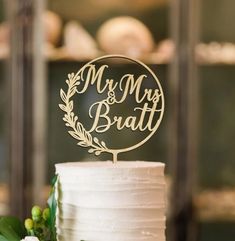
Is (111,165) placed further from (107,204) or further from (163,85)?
(163,85)

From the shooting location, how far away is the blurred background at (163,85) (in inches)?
127

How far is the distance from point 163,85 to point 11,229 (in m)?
2.16

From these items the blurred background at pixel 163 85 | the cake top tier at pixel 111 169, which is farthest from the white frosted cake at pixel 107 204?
the blurred background at pixel 163 85

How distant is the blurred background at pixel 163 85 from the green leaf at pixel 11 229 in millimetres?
2005

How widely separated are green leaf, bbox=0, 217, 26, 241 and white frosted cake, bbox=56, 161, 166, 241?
0.07 meters

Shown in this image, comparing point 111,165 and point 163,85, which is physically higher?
point 163,85

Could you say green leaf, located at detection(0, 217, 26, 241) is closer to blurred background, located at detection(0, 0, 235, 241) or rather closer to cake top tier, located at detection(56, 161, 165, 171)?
cake top tier, located at detection(56, 161, 165, 171)

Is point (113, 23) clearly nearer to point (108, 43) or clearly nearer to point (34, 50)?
point (108, 43)

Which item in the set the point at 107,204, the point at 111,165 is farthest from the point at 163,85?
the point at 107,204

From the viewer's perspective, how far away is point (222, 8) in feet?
11.2

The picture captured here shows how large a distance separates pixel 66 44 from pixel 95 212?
2286mm

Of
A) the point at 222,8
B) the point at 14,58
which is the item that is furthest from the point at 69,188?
the point at 222,8

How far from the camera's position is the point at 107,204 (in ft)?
3.87

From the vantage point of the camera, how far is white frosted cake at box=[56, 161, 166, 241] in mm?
1178
